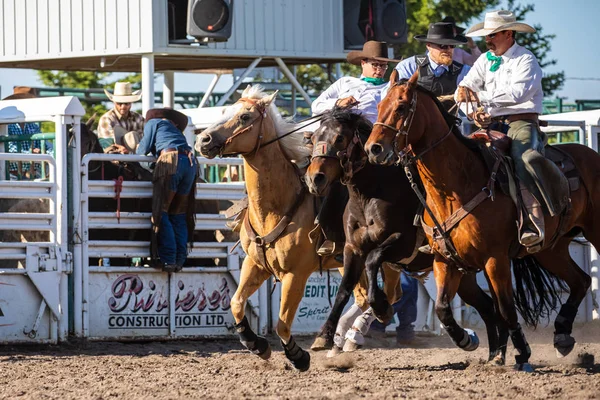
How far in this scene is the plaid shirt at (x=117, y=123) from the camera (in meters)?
12.6

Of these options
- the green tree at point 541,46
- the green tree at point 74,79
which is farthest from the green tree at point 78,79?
the green tree at point 541,46

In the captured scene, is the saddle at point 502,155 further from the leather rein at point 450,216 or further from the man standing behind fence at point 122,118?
the man standing behind fence at point 122,118

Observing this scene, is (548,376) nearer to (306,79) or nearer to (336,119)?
(336,119)

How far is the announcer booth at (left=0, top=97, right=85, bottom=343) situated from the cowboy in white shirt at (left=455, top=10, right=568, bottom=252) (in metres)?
3.62

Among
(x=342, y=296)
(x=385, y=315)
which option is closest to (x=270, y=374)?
(x=342, y=296)

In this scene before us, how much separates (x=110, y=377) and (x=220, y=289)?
9.73 ft

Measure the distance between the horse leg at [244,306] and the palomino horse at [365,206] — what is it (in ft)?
2.38

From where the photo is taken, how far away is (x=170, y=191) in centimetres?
1022

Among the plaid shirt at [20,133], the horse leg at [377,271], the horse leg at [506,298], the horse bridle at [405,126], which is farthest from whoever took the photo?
the plaid shirt at [20,133]

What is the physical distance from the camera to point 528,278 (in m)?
9.59

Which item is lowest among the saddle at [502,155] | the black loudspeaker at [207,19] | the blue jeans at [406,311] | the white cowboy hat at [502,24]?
the blue jeans at [406,311]

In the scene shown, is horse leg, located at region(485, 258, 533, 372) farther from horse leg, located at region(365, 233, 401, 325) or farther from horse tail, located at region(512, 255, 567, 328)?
horse tail, located at region(512, 255, 567, 328)

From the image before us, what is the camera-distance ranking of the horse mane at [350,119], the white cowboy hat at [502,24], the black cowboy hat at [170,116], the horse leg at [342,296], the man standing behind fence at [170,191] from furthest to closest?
the black cowboy hat at [170,116] → the man standing behind fence at [170,191] → the white cowboy hat at [502,24] → the horse mane at [350,119] → the horse leg at [342,296]

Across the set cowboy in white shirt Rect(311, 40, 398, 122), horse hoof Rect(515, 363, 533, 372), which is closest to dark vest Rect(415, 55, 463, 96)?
cowboy in white shirt Rect(311, 40, 398, 122)
